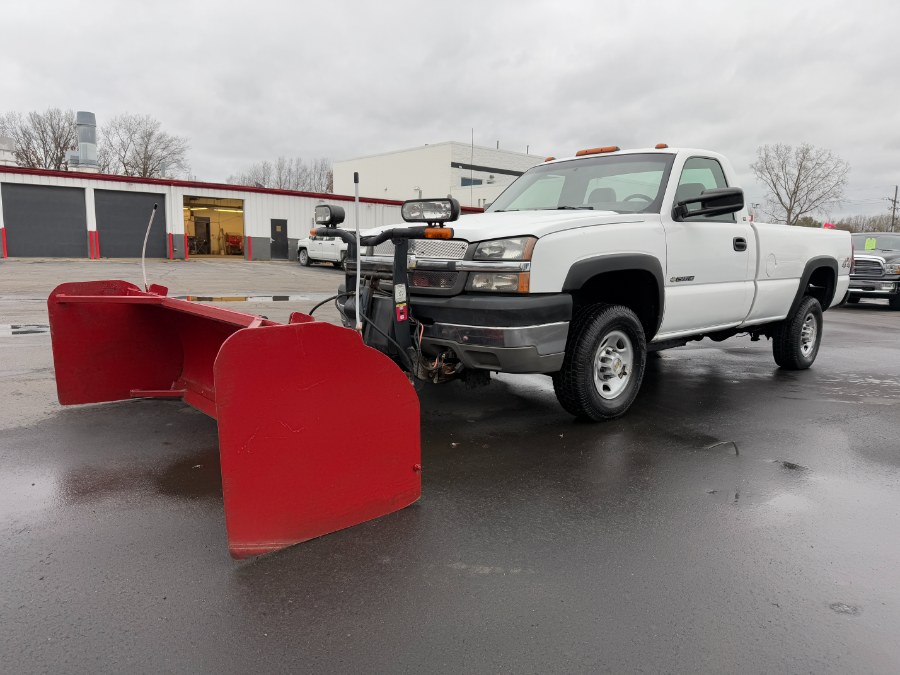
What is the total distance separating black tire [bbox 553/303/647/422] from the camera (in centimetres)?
438

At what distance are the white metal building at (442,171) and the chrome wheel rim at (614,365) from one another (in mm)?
41427

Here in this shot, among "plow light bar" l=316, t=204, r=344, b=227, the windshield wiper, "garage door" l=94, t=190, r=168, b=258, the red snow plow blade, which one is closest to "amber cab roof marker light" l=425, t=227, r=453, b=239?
"plow light bar" l=316, t=204, r=344, b=227

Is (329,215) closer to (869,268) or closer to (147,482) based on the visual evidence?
(147,482)

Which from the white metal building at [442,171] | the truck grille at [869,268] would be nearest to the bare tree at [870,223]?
the white metal building at [442,171]

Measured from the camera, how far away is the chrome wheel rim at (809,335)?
282 inches

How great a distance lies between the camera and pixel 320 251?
27.5 m

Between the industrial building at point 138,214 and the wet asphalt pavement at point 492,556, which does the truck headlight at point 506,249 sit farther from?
the industrial building at point 138,214

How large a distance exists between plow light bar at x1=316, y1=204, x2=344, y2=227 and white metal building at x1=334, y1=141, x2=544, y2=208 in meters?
42.3

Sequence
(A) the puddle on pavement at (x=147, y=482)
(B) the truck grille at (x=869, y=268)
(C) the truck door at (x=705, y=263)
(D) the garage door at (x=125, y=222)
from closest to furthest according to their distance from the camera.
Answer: (A) the puddle on pavement at (x=147, y=482)
(C) the truck door at (x=705, y=263)
(B) the truck grille at (x=869, y=268)
(D) the garage door at (x=125, y=222)

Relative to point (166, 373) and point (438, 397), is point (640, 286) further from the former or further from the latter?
point (166, 373)

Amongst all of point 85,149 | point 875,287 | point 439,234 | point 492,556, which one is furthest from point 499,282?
point 85,149

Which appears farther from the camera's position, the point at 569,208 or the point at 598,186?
the point at 598,186

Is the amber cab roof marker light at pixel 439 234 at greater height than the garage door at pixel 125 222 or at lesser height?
lesser

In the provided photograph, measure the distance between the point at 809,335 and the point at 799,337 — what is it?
1.35 feet
